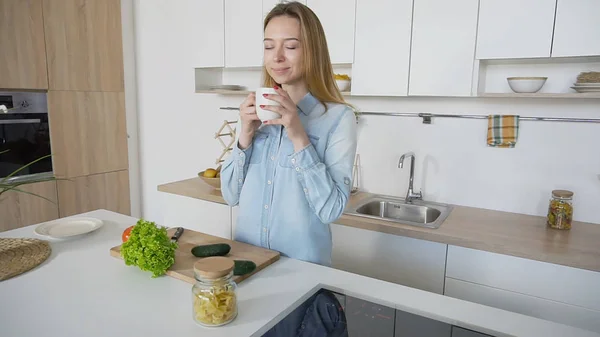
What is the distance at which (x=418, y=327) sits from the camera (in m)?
0.83

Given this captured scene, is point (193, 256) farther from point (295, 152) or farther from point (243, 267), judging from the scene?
point (295, 152)

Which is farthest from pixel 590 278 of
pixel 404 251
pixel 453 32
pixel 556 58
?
pixel 453 32

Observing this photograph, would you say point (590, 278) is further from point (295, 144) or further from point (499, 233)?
point (295, 144)

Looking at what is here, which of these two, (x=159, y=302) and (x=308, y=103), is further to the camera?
(x=308, y=103)

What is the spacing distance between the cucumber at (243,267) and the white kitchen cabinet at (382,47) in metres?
1.34

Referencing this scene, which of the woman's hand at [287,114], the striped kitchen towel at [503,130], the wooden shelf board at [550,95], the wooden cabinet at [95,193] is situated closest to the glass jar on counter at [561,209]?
the striped kitchen towel at [503,130]

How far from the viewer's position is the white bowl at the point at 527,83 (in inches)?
70.0

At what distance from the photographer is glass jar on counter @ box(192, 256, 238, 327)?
0.78 m

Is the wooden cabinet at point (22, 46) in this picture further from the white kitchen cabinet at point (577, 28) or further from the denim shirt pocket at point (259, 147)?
the white kitchen cabinet at point (577, 28)

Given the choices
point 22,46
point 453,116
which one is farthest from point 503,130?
point 22,46

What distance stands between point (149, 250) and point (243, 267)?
23 cm

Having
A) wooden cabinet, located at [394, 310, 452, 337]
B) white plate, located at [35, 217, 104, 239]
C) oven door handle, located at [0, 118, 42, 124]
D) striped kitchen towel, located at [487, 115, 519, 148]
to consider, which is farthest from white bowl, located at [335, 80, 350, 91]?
oven door handle, located at [0, 118, 42, 124]

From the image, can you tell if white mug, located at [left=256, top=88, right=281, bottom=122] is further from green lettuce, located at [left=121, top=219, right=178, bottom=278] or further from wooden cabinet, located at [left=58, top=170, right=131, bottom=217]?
wooden cabinet, located at [left=58, top=170, right=131, bottom=217]

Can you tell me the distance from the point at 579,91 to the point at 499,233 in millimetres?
688
